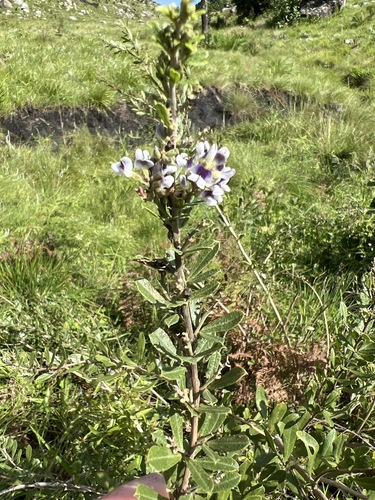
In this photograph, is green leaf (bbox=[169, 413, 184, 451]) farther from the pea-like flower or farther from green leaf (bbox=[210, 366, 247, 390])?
the pea-like flower

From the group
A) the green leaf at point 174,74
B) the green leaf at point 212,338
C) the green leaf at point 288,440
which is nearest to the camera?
Result: the green leaf at point 174,74

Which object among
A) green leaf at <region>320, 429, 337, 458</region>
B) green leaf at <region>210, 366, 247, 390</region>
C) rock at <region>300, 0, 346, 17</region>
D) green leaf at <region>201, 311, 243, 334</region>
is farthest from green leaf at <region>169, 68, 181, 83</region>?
rock at <region>300, 0, 346, 17</region>

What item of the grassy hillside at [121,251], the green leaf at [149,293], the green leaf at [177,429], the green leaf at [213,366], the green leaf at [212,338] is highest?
the green leaf at [149,293]

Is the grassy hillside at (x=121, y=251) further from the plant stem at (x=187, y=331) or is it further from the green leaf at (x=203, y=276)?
the green leaf at (x=203, y=276)

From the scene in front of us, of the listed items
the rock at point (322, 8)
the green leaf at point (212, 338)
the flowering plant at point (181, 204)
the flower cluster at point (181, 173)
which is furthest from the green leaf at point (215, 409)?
the rock at point (322, 8)

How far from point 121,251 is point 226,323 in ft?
5.87

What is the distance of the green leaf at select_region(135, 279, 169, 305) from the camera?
2.20 feet

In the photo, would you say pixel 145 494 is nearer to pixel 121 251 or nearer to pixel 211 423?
pixel 211 423

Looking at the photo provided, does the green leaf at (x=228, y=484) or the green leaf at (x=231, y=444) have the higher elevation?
the green leaf at (x=231, y=444)

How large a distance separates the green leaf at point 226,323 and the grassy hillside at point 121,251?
196 millimetres

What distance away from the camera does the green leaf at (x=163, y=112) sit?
59 cm

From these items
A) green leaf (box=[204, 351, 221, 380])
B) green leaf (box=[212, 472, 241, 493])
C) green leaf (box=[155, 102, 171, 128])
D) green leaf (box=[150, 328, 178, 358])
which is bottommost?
green leaf (box=[212, 472, 241, 493])

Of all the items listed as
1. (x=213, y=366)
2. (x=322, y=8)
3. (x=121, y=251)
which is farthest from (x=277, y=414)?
(x=322, y=8)

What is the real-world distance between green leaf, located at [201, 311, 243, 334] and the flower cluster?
0.19 metres
